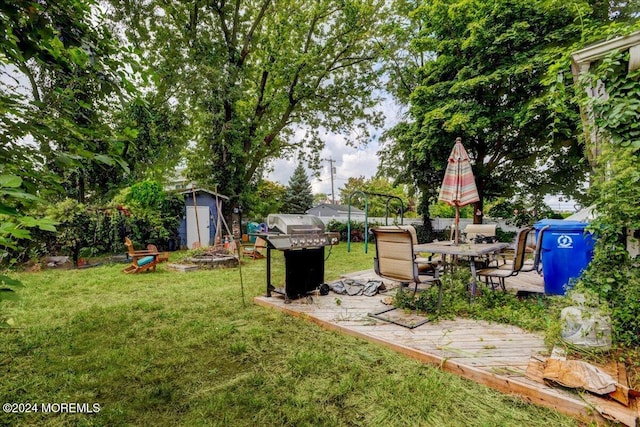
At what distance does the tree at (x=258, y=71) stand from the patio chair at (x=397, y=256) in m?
8.30

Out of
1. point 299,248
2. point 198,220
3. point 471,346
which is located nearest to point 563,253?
point 471,346

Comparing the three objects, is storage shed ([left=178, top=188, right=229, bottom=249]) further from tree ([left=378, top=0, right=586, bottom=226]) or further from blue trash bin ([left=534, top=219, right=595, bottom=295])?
blue trash bin ([left=534, top=219, right=595, bottom=295])

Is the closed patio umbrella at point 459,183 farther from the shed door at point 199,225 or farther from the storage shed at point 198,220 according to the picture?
the shed door at point 199,225

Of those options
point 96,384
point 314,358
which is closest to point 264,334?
point 314,358

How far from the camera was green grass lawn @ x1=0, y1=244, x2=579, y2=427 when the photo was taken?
1972 mm

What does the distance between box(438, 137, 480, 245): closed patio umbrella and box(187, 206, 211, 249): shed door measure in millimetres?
10806

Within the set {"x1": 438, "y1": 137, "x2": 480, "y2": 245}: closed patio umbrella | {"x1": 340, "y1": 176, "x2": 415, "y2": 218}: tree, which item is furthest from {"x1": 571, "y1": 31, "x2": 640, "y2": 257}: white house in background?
{"x1": 340, "y1": 176, "x2": 415, "y2": 218}: tree

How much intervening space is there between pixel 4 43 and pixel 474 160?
13295 millimetres

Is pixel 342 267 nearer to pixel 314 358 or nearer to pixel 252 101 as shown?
pixel 314 358

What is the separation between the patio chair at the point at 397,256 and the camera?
3.39 meters

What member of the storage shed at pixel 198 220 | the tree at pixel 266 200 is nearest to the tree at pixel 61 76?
the storage shed at pixel 198 220

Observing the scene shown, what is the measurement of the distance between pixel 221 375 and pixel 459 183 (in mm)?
4224

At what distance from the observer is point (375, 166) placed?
621 inches

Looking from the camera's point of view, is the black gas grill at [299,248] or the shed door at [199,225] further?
the shed door at [199,225]
